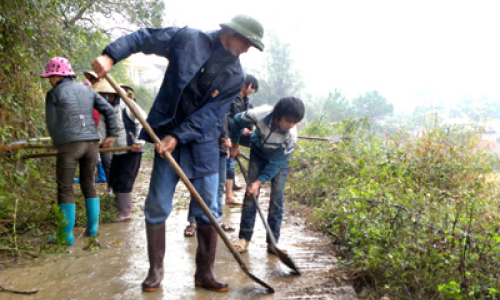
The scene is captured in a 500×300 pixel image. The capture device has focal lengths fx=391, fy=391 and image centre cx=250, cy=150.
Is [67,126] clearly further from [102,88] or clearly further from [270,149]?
[270,149]

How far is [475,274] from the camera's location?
2.57 metres

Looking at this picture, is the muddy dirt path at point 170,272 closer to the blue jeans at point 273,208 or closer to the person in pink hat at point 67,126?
the blue jeans at point 273,208

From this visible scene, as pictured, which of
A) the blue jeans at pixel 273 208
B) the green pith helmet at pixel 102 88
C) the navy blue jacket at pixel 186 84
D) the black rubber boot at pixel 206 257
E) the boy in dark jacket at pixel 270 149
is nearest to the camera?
the navy blue jacket at pixel 186 84

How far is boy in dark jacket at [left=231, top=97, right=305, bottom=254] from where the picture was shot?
135 inches

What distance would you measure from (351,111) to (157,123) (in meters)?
21.3

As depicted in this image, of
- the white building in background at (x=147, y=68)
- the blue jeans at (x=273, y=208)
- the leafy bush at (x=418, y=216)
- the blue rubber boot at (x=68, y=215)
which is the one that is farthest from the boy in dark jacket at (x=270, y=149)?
the white building in background at (x=147, y=68)

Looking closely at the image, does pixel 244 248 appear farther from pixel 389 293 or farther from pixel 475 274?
pixel 475 274

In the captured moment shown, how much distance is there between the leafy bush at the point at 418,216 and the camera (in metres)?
2.67

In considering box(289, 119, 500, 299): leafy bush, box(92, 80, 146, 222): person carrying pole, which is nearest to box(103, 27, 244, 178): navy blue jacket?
box(289, 119, 500, 299): leafy bush

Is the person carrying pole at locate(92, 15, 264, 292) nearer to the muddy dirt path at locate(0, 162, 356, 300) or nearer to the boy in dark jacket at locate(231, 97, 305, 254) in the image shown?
the muddy dirt path at locate(0, 162, 356, 300)

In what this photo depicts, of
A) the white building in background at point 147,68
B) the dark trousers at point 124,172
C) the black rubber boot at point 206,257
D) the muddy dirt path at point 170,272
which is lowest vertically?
the muddy dirt path at point 170,272

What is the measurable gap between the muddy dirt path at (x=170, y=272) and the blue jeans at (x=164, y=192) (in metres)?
0.51

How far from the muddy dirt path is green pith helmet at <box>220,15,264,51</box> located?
5.72 ft

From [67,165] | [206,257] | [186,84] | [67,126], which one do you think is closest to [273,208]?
[206,257]
